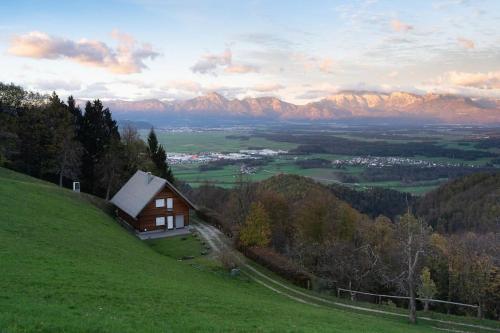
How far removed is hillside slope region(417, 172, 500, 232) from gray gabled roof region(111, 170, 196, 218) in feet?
270

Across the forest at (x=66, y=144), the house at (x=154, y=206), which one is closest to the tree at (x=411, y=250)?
the house at (x=154, y=206)

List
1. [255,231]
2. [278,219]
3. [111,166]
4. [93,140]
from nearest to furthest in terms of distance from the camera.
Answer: [255,231] → [278,219] → [111,166] → [93,140]

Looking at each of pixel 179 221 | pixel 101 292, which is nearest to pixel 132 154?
pixel 179 221

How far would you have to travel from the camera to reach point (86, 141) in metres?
67.9

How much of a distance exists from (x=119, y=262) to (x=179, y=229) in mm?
28024

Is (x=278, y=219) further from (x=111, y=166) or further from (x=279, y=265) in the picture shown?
(x=111, y=166)

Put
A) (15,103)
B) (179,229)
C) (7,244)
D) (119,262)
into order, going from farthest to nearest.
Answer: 1. (15,103)
2. (179,229)
3. (119,262)
4. (7,244)

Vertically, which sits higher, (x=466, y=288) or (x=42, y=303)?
(x=42, y=303)

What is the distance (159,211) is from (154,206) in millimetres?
971

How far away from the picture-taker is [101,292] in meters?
18.3

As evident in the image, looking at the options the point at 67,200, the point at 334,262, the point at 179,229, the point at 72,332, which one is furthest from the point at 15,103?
the point at 72,332

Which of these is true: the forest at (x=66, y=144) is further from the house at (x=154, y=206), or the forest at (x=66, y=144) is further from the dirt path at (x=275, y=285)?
the dirt path at (x=275, y=285)

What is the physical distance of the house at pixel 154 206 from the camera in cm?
5153

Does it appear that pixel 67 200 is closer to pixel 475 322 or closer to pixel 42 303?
pixel 42 303
